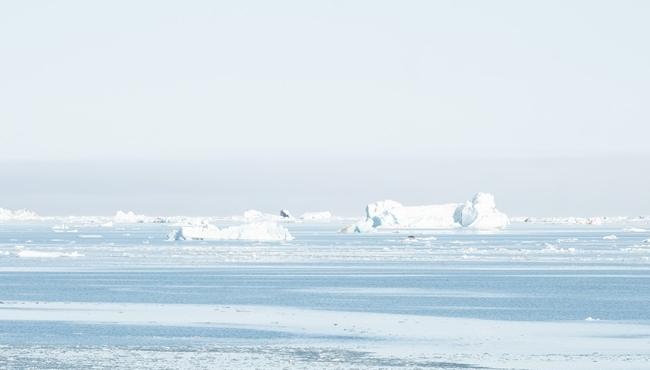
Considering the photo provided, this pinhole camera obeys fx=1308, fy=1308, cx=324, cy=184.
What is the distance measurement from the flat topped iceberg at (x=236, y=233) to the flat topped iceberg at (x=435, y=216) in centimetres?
2327

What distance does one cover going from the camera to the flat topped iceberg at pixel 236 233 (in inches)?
2731

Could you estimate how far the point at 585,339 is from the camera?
60.8 ft

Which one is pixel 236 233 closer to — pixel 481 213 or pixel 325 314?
pixel 481 213

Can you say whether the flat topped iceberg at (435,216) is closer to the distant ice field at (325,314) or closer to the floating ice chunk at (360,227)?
the floating ice chunk at (360,227)

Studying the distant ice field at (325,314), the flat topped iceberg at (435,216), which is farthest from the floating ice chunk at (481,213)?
the distant ice field at (325,314)

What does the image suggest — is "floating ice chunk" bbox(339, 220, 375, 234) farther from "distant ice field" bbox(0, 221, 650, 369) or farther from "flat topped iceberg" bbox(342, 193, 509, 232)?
"distant ice field" bbox(0, 221, 650, 369)

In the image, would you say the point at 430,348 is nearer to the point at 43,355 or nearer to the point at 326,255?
the point at 43,355

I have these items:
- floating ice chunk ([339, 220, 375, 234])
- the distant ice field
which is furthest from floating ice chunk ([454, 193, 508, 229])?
the distant ice field

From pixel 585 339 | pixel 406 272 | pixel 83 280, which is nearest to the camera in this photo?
pixel 585 339

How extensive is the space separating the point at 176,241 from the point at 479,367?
188ft

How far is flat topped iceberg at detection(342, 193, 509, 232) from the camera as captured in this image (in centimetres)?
9225

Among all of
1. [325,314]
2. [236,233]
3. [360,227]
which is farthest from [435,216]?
[325,314]

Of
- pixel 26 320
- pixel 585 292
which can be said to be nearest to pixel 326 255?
pixel 585 292

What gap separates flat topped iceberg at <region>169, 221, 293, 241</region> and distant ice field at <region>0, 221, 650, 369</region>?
25.9 m
